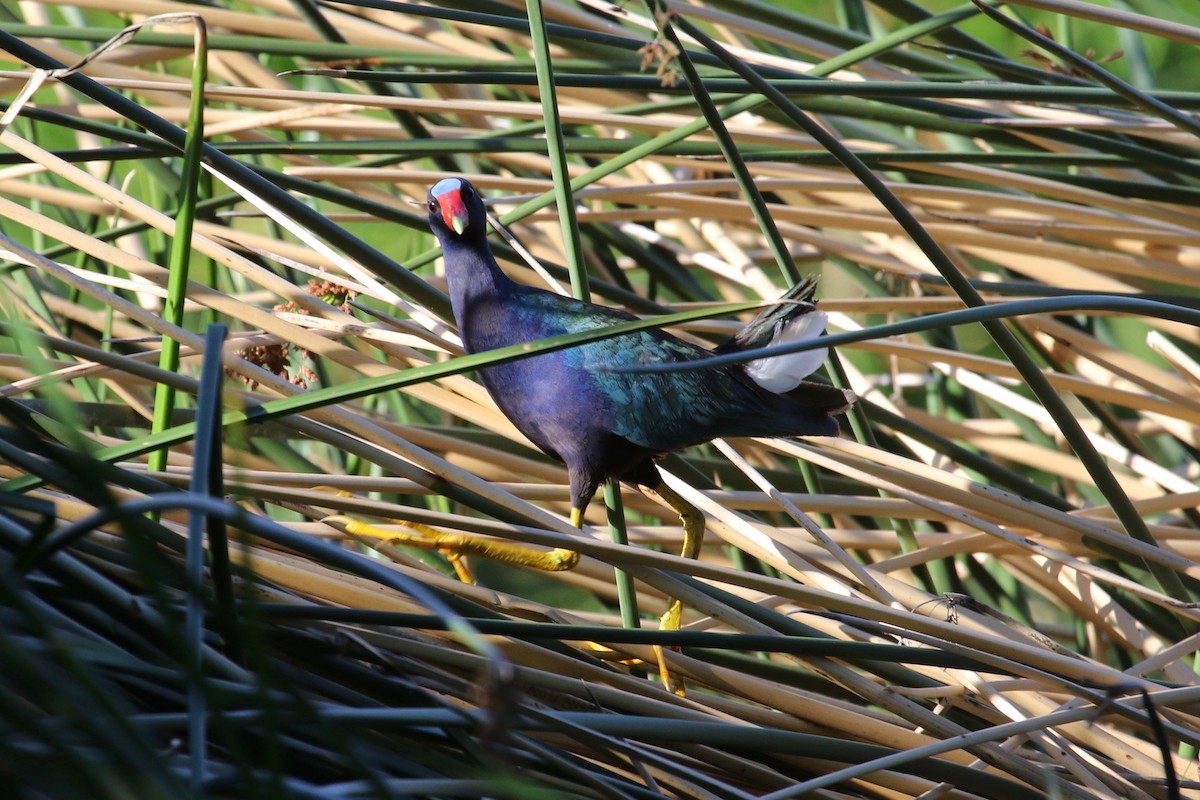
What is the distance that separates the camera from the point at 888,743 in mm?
1143

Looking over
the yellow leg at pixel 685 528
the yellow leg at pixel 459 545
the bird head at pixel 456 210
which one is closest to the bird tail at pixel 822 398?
the yellow leg at pixel 685 528

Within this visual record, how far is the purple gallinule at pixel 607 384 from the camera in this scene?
1.50 meters

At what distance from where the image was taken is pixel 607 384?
1.55 meters

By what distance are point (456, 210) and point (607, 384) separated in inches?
13.0

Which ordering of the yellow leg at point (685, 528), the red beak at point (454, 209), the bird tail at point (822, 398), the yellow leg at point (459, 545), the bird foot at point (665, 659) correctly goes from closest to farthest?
the bird foot at point (665, 659) → the yellow leg at point (459, 545) → the bird tail at point (822, 398) → the red beak at point (454, 209) → the yellow leg at point (685, 528)

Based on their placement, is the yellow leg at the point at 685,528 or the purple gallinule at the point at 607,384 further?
the yellow leg at the point at 685,528

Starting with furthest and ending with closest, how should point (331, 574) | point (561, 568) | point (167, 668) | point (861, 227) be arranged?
point (861, 227)
point (561, 568)
point (331, 574)
point (167, 668)

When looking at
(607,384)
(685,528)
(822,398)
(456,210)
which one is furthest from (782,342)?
(456,210)

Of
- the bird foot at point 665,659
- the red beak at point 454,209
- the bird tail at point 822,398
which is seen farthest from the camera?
the red beak at point 454,209

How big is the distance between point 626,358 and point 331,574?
24.1 inches

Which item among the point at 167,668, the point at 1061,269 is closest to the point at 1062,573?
the point at 1061,269

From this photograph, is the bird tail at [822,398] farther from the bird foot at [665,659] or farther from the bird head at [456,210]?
the bird head at [456,210]

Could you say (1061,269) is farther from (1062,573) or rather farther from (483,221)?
(483,221)

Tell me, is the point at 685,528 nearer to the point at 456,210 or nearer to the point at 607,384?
the point at 607,384
